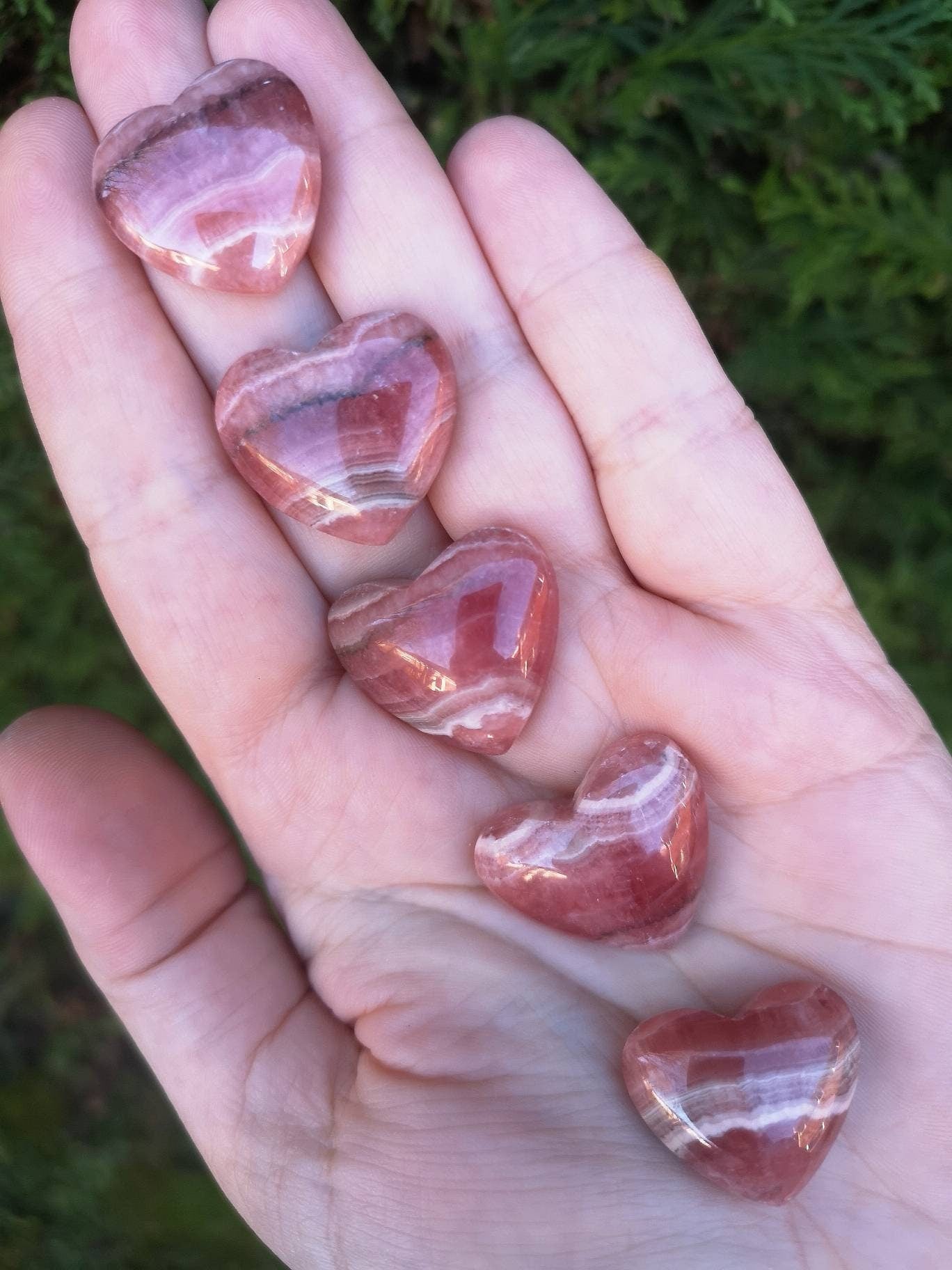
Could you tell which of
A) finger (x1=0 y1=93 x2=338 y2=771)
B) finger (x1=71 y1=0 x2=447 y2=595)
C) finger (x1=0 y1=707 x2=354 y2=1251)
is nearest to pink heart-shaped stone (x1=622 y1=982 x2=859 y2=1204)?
finger (x1=0 y1=707 x2=354 y2=1251)

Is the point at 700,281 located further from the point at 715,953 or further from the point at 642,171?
the point at 715,953

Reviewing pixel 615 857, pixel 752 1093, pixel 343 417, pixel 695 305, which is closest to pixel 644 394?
pixel 343 417

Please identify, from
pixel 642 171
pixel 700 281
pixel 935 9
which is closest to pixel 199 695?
pixel 642 171

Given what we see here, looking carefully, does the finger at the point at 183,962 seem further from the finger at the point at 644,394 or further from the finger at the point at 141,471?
the finger at the point at 644,394

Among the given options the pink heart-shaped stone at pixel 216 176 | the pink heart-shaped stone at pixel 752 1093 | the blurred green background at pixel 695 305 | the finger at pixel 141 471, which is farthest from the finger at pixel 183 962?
the pink heart-shaped stone at pixel 216 176

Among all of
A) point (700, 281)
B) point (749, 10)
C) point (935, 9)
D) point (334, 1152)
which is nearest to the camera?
point (334, 1152)

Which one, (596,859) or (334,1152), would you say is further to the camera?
(596,859)
